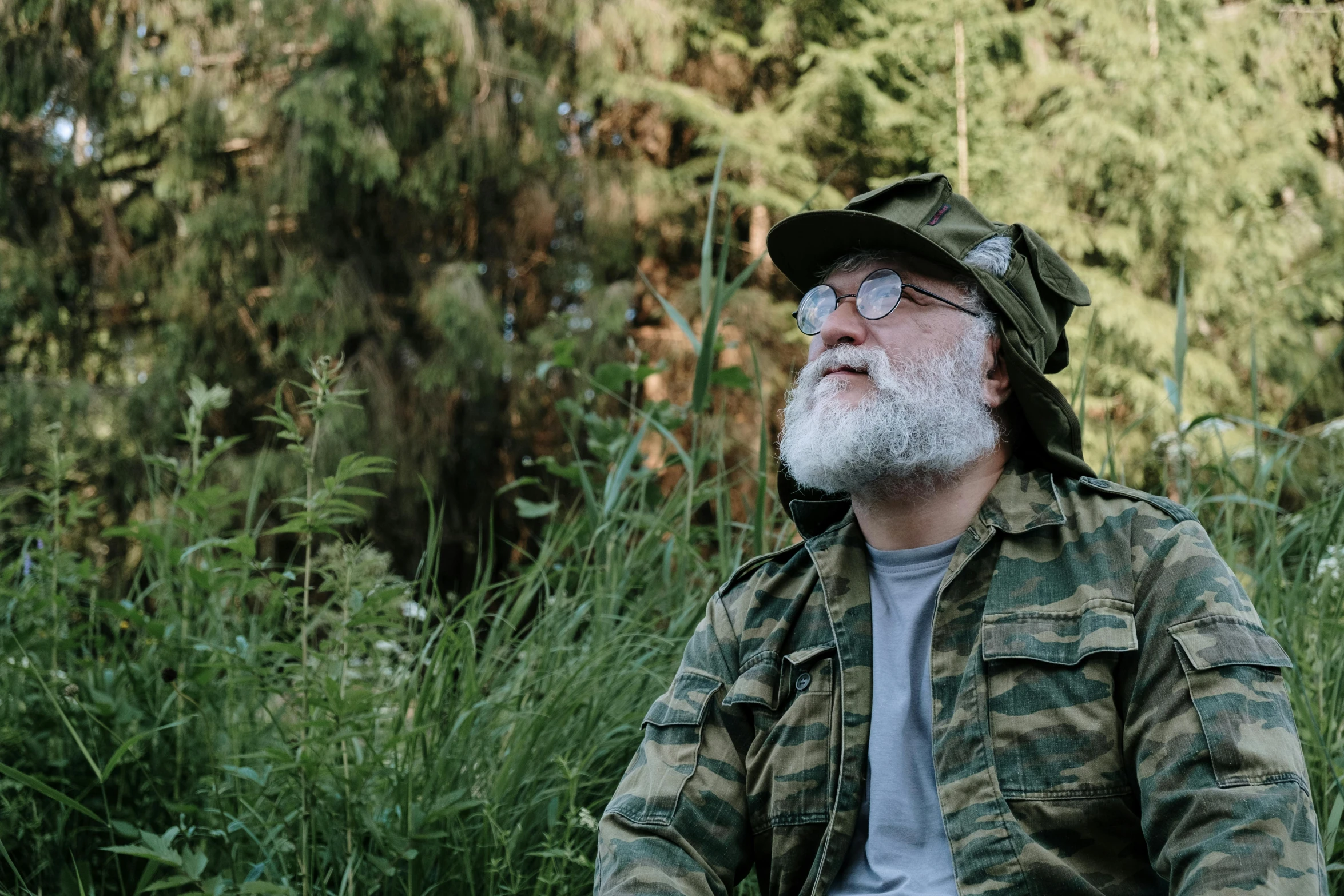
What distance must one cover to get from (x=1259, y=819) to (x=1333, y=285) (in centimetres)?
1060

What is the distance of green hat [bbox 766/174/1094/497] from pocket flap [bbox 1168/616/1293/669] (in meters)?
0.41

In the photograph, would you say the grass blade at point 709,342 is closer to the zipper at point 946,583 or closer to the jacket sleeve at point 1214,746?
the zipper at point 946,583

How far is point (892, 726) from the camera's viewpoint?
1.68 meters

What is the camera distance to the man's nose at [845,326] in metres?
1.90

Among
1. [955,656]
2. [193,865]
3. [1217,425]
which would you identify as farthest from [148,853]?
[1217,425]

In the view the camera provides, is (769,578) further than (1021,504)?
Yes

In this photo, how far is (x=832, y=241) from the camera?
1985mm

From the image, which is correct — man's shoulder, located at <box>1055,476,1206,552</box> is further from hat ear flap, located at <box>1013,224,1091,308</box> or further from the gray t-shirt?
hat ear flap, located at <box>1013,224,1091,308</box>

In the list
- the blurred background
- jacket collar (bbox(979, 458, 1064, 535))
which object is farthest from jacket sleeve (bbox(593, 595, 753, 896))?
the blurred background

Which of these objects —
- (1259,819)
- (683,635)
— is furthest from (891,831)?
(683,635)

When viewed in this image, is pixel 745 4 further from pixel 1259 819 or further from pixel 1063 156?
pixel 1259 819

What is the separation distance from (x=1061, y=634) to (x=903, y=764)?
30 centimetres

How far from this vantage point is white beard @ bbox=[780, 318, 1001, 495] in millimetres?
1785

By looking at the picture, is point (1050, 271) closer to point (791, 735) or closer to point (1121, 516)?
point (1121, 516)
